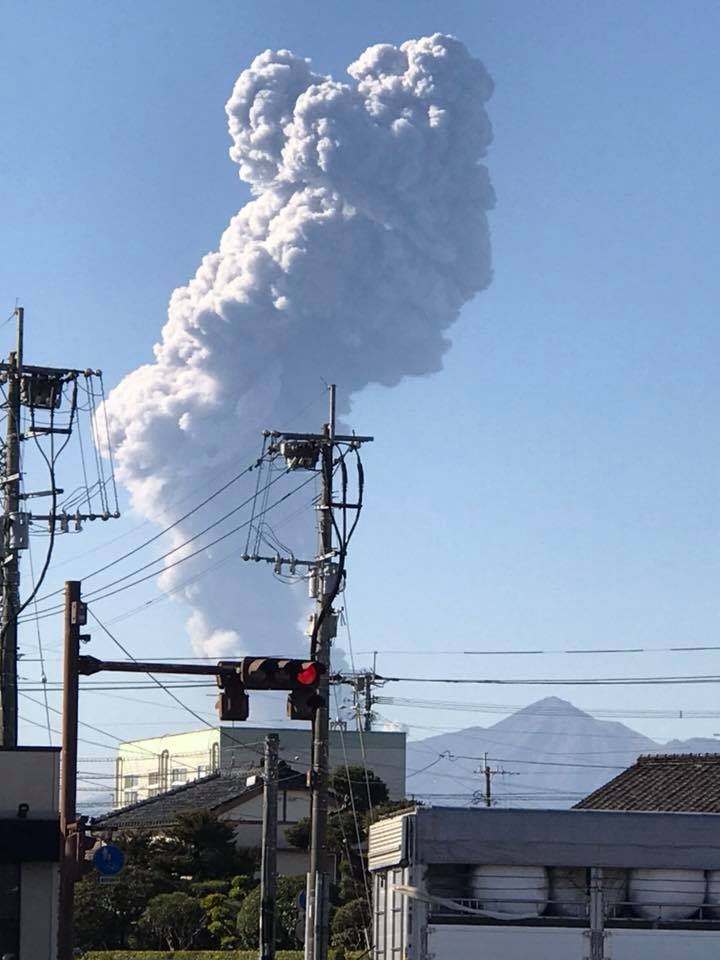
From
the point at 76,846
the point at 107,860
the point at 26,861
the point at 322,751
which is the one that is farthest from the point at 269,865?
the point at 76,846

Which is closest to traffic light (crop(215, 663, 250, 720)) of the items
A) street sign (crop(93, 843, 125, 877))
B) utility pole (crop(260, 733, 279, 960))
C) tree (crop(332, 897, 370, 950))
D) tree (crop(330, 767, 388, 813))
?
street sign (crop(93, 843, 125, 877))

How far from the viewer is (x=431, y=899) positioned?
16.1 m

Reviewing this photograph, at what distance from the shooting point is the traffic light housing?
25.0m

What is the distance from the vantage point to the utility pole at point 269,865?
128ft

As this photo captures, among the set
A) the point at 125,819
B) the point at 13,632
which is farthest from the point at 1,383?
the point at 125,819

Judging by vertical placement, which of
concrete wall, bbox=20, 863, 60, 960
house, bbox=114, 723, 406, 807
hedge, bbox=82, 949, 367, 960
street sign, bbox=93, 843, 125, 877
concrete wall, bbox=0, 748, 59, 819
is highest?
house, bbox=114, 723, 406, 807

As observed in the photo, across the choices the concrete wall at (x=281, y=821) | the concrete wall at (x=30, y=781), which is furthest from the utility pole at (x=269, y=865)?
the concrete wall at (x=281, y=821)

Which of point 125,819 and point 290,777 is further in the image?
point 125,819

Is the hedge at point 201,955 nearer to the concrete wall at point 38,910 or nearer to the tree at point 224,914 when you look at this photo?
the tree at point 224,914

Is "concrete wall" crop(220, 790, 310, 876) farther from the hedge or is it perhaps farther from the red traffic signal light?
the red traffic signal light

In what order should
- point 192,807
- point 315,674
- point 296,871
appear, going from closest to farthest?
point 315,674, point 296,871, point 192,807

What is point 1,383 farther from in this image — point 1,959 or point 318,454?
point 1,959

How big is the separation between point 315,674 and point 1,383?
1968cm

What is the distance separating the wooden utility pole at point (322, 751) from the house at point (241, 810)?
21.2 m
